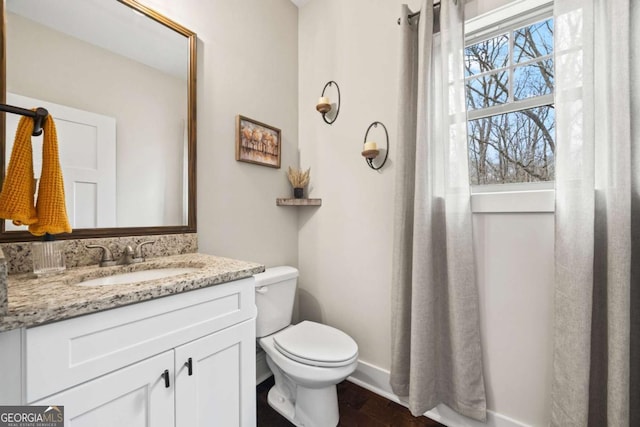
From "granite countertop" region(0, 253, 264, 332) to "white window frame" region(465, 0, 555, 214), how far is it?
1.12 meters

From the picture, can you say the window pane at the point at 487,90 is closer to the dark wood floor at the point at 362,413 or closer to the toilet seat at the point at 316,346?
the toilet seat at the point at 316,346

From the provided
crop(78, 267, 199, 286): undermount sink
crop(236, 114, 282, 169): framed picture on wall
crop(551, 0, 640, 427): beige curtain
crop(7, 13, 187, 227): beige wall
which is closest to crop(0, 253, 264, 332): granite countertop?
crop(78, 267, 199, 286): undermount sink

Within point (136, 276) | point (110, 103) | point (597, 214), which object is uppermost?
point (110, 103)

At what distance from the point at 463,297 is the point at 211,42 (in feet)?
6.31

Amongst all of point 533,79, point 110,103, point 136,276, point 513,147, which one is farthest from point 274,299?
point 533,79

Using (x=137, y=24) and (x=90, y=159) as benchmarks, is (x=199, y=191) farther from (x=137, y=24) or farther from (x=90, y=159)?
(x=137, y=24)

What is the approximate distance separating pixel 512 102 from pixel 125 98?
6.10 feet

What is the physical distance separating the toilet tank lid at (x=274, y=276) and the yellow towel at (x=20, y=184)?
89 centimetres

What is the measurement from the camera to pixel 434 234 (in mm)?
1355

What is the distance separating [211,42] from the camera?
1500 millimetres

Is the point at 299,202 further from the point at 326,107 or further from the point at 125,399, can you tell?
the point at 125,399

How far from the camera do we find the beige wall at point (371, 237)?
117cm

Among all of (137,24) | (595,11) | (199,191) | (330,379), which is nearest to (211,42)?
(137,24)

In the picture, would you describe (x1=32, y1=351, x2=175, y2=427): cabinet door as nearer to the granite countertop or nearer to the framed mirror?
the granite countertop
